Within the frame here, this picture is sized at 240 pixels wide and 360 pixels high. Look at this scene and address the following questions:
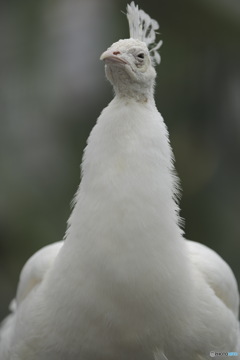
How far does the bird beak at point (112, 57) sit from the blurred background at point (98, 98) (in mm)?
3347

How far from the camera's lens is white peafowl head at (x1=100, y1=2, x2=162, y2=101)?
218 cm

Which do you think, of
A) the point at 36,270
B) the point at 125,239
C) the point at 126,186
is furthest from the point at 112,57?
the point at 36,270

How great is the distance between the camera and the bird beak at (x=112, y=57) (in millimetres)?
2137

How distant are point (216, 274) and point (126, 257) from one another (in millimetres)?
643

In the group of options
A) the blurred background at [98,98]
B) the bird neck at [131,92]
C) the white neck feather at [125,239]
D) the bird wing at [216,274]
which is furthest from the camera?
the blurred background at [98,98]

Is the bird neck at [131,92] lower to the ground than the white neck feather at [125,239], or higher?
higher

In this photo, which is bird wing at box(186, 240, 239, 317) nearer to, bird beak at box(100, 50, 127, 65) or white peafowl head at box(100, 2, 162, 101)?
white peafowl head at box(100, 2, 162, 101)

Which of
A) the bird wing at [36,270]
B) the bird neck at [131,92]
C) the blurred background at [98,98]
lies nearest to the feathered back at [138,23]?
the bird neck at [131,92]

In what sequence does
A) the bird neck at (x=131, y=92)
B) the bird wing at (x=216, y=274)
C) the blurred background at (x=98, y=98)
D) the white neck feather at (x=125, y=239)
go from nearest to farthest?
1. the white neck feather at (x=125, y=239)
2. the bird neck at (x=131, y=92)
3. the bird wing at (x=216, y=274)
4. the blurred background at (x=98, y=98)

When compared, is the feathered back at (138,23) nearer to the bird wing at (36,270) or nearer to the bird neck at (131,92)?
the bird neck at (131,92)

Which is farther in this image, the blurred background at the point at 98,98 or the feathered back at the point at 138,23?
the blurred background at the point at 98,98

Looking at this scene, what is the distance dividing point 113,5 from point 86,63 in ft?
Result: 1.97

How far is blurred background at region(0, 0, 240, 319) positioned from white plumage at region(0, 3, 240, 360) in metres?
3.16

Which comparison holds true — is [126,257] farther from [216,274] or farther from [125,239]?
[216,274]
